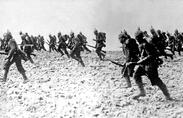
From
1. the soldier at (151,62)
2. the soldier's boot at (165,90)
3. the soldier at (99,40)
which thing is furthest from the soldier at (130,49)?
the soldier at (99,40)

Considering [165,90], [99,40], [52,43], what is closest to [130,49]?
[165,90]

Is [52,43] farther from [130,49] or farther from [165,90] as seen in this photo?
[165,90]

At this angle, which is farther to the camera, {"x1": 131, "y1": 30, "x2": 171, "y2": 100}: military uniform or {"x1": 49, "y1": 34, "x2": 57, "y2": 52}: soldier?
{"x1": 49, "y1": 34, "x2": 57, "y2": 52}: soldier

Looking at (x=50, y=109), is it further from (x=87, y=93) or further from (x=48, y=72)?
(x=48, y=72)

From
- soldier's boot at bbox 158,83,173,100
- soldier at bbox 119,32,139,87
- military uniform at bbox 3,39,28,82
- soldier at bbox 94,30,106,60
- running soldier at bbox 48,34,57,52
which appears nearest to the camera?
soldier's boot at bbox 158,83,173,100

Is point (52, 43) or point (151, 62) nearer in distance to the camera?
point (151, 62)

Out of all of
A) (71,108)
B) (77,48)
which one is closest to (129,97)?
(71,108)

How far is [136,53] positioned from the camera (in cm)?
1002

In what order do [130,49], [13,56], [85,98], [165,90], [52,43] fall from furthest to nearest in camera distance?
1. [52,43]
2. [13,56]
3. [130,49]
4. [85,98]
5. [165,90]

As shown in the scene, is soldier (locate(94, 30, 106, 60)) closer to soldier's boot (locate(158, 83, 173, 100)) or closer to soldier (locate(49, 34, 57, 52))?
soldier's boot (locate(158, 83, 173, 100))

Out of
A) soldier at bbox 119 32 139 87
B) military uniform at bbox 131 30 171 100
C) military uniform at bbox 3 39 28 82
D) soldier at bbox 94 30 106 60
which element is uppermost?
soldier at bbox 94 30 106 60

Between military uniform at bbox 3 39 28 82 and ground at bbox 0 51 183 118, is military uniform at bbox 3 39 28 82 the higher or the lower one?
the higher one

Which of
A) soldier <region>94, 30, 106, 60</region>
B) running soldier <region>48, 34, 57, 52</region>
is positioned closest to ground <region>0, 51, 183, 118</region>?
soldier <region>94, 30, 106, 60</region>

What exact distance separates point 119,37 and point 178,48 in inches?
648
